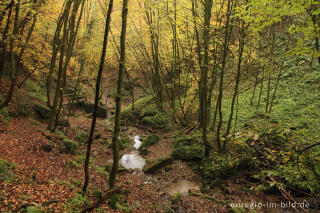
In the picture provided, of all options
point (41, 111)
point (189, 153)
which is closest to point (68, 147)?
point (41, 111)

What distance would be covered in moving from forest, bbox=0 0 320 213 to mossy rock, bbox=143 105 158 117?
0.11 meters

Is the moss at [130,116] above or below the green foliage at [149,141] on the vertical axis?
above

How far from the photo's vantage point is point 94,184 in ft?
22.1

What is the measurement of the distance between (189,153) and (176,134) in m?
3.07

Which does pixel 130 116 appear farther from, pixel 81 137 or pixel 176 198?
pixel 176 198

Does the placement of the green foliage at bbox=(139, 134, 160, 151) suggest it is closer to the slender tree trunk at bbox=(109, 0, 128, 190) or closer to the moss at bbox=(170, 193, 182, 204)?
the moss at bbox=(170, 193, 182, 204)

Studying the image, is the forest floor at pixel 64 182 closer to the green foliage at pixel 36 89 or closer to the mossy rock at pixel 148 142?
the mossy rock at pixel 148 142

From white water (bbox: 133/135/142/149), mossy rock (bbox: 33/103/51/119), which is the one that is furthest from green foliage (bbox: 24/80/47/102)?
white water (bbox: 133/135/142/149)

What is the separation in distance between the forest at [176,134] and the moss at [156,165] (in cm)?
5

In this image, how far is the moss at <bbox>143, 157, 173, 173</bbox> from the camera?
8.80 metres

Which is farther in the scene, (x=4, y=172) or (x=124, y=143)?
(x=124, y=143)

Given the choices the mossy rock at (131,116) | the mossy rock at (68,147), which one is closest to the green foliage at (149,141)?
the mossy rock at (68,147)

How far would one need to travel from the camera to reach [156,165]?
8.90m

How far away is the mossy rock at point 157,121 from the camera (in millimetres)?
14253
